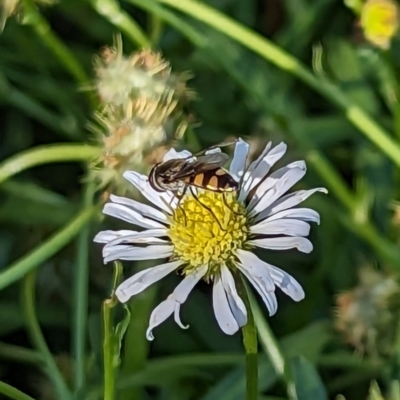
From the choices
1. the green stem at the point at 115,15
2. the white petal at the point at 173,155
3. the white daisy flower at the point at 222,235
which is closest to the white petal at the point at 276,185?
the white daisy flower at the point at 222,235

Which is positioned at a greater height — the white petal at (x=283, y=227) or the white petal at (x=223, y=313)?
the white petal at (x=283, y=227)

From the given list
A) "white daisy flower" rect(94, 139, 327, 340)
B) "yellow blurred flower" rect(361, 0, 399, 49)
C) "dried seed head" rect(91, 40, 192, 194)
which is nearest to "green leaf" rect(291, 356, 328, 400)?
"white daisy flower" rect(94, 139, 327, 340)

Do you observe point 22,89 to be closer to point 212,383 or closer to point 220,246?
point 212,383

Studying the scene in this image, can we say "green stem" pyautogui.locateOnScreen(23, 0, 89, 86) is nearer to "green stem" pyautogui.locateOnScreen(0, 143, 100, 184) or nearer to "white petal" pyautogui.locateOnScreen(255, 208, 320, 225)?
"green stem" pyautogui.locateOnScreen(0, 143, 100, 184)

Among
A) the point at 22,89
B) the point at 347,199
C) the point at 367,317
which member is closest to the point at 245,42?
the point at 347,199

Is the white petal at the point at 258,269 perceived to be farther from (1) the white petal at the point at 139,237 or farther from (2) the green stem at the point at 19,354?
(2) the green stem at the point at 19,354
